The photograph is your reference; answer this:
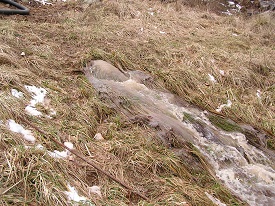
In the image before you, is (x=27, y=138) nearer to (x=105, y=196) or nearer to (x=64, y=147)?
(x=64, y=147)

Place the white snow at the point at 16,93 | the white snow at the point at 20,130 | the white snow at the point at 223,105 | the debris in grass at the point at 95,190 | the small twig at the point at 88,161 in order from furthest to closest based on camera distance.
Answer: the white snow at the point at 223,105 < the white snow at the point at 16,93 < the white snow at the point at 20,130 < the small twig at the point at 88,161 < the debris in grass at the point at 95,190

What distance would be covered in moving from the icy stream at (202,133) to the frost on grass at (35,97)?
79 centimetres

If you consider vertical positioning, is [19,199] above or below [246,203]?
above

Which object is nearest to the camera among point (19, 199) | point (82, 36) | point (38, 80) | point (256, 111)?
point (19, 199)

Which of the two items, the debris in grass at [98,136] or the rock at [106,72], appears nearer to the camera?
the debris in grass at [98,136]

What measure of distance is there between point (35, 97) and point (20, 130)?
30.1 inches

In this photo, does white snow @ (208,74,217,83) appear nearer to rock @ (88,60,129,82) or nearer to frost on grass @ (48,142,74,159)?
rock @ (88,60,129,82)

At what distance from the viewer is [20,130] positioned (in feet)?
8.98

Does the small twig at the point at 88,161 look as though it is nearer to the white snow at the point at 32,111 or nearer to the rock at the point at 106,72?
the white snow at the point at 32,111

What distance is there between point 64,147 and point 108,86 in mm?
1510

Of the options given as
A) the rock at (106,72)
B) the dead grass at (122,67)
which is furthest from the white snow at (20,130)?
the rock at (106,72)

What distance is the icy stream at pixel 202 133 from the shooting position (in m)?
3.11

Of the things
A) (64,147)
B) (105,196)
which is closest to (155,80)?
(64,147)

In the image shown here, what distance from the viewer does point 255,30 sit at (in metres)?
7.32
